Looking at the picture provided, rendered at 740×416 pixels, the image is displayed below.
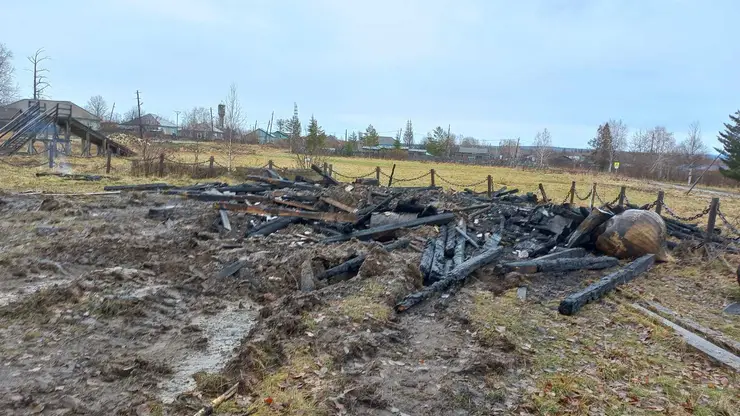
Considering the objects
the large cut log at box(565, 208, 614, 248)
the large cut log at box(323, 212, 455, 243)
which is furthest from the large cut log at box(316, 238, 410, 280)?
the large cut log at box(565, 208, 614, 248)

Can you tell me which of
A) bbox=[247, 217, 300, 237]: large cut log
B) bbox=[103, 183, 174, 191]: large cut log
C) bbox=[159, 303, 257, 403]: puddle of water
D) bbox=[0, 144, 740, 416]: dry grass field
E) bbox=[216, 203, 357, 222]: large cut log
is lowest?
bbox=[159, 303, 257, 403]: puddle of water

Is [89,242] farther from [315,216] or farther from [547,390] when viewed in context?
[547,390]

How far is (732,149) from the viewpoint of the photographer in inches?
1705

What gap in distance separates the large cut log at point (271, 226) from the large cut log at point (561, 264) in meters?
5.42

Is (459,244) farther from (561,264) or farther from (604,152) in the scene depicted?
(604,152)

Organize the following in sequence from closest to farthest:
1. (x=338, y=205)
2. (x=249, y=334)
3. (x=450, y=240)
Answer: (x=249, y=334), (x=450, y=240), (x=338, y=205)

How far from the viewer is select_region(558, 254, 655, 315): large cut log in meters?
6.09

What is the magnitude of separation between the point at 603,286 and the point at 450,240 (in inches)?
120

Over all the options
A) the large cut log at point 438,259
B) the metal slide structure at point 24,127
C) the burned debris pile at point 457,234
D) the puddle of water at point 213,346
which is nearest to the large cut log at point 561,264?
the burned debris pile at point 457,234

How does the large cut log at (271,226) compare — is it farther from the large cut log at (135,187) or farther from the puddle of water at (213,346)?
the large cut log at (135,187)

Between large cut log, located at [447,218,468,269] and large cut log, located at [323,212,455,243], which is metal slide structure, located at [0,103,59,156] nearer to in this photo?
large cut log, located at [323,212,455,243]

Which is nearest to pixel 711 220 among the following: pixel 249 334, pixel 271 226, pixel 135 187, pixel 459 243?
pixel 459 243

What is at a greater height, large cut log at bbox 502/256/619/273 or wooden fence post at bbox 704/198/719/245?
wooden fence post at bbox 704/198/719/245

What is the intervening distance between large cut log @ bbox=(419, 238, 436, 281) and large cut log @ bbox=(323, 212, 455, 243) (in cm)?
120
